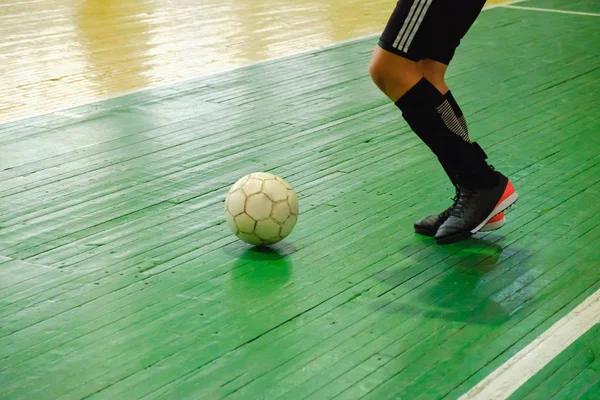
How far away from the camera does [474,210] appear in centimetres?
356

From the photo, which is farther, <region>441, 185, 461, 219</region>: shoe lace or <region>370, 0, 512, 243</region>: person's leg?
<region>441, 185, 461, 219</region>: shoe lace

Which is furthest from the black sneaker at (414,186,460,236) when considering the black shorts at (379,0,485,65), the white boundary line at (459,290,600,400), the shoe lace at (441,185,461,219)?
the white boundary line at (459,290,600,400)

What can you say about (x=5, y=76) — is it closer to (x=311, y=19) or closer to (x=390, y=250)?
(x=311, y=19)

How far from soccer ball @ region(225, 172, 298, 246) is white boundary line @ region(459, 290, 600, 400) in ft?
3.57

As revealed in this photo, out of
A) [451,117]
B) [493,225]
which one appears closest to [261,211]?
[451,117]

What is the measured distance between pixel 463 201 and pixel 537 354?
3.22 feet

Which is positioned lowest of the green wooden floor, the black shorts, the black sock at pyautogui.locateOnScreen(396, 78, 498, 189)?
the green wooden floor

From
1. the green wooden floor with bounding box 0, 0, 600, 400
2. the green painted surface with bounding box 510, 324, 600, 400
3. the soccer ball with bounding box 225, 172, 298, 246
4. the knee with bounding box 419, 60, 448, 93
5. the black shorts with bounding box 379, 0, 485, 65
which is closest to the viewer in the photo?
the green painted surface with bounding box 510, 324, 600, 400

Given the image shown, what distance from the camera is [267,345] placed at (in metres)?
2.80

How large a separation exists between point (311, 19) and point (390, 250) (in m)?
6.18

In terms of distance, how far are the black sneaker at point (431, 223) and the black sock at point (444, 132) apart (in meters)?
0.14

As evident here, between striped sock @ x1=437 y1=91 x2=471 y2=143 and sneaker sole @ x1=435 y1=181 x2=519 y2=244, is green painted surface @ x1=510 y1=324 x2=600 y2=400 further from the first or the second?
striped sock @ x1=437 y1=91 x2=471 y2=143

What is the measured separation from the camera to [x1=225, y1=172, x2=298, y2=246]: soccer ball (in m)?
3.50

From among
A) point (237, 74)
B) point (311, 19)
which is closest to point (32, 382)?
point (237, 74)
